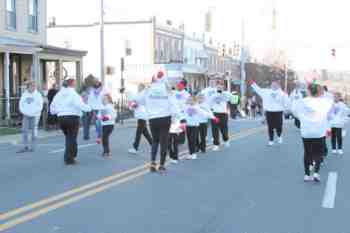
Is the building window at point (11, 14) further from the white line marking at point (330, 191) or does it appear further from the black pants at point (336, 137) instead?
the white line marking at point (330, 191)

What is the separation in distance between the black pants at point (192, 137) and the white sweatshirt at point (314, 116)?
3.48m

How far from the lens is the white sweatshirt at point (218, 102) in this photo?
1459 cm

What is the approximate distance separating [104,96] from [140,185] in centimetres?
450

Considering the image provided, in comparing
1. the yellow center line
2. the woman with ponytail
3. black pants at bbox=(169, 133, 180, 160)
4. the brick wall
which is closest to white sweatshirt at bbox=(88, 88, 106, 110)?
black pants at bbox=(169, 133, 180, 160)

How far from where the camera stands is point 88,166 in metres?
11.2

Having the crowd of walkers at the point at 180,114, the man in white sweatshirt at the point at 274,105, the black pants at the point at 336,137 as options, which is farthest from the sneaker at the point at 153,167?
the man in white sweatshirt at the point at 274,105

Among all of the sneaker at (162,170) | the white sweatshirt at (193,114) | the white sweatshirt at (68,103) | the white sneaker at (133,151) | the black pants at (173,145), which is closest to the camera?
the sneaker at (162,170)

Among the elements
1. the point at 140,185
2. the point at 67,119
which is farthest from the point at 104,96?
the point at 140,185

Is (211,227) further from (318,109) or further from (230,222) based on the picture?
(318,109)

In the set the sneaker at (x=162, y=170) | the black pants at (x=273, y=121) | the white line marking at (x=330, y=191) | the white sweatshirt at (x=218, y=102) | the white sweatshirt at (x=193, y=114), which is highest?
the white sweatshirt at (x=218, y=102)

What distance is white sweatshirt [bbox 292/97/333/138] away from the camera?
9.38 metres

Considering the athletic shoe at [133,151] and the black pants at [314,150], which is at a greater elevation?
the black pants at [314,150]

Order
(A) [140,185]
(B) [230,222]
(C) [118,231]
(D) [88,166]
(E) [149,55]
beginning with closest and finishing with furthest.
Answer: (C) [118,231] < (B) [230,222] < (A) [140,185] < (D) [88,166] < (E) [149,55]

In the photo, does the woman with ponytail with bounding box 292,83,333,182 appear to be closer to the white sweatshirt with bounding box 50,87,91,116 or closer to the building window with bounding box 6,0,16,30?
the white sweatshirt with bounding box 50,87,91,116
